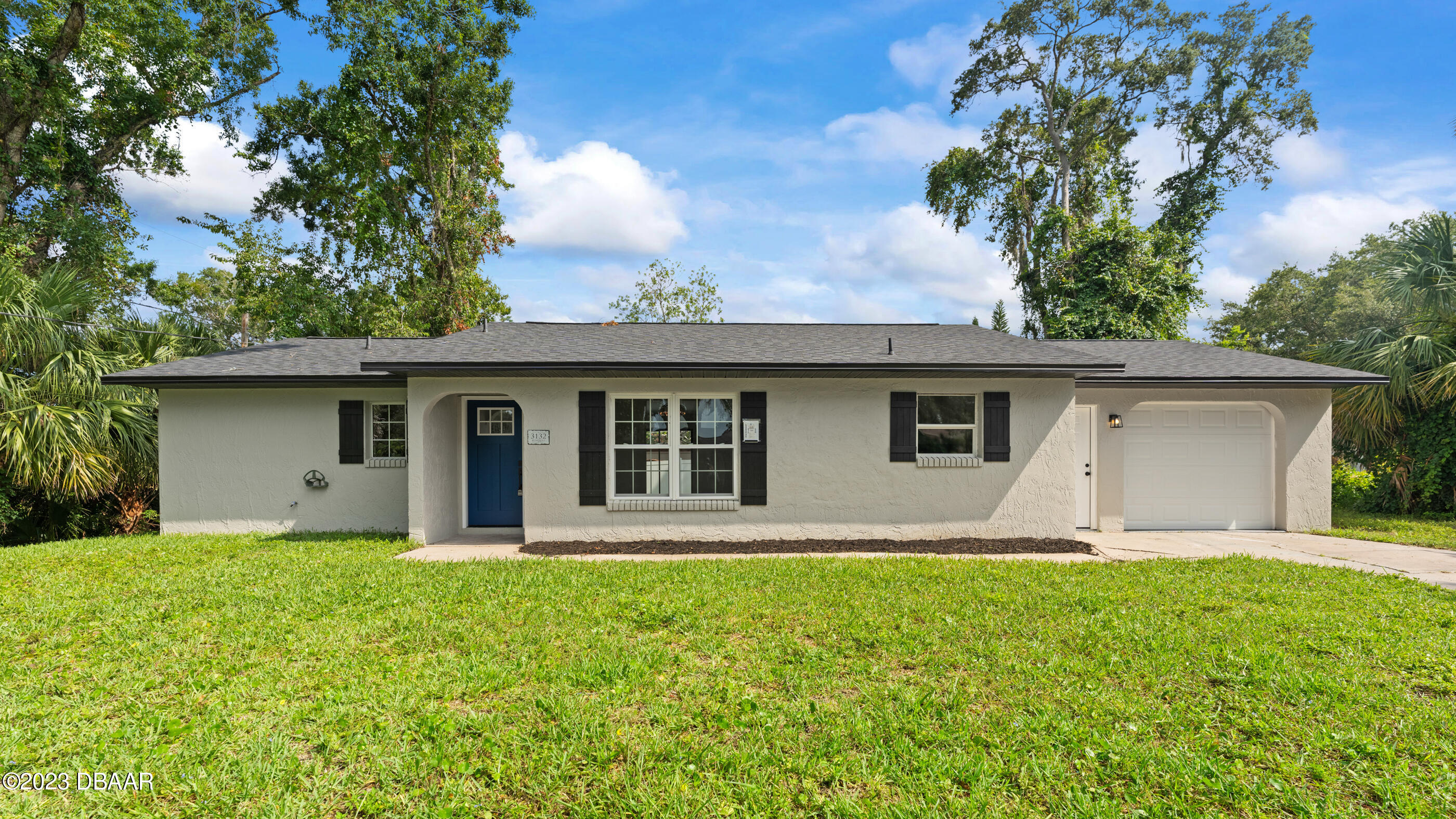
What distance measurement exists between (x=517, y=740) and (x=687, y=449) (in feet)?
18.7

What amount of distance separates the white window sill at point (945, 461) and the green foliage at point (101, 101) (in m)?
17.9

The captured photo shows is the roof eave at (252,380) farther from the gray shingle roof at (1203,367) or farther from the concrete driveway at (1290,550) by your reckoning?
the gray shingle roof at (1203,367)

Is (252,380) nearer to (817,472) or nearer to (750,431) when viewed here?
(750,431)

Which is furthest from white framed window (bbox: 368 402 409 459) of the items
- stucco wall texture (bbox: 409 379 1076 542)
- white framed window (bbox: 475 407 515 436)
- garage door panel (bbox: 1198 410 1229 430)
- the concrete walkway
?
garage door panel (bbox: 1198 410 1229 430)

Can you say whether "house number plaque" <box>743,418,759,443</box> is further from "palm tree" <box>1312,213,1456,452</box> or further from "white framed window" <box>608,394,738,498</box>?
"palm tree" <box>1312,213,1456,452</box>

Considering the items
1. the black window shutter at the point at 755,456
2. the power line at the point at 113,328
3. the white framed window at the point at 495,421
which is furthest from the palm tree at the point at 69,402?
the black window shutter at the point at 755,456

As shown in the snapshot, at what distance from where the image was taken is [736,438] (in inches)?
345

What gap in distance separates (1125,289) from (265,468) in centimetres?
2126

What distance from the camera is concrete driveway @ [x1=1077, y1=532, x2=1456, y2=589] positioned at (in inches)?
281

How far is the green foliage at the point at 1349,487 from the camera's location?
483 inches

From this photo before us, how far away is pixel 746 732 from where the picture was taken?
3.44 m

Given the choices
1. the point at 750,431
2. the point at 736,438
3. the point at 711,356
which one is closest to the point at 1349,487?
the point at 750,431

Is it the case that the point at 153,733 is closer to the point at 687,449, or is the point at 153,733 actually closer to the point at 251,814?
the point at 251,814

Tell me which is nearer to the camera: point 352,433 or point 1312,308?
point 352,433
